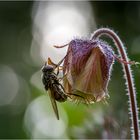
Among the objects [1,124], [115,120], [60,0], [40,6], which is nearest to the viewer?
[115,120]

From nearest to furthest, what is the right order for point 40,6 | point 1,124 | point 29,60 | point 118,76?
point 118,76, point 1,124, point 29,60, point 40,6

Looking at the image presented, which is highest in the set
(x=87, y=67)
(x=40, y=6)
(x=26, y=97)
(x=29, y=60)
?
(x=40, y=6)

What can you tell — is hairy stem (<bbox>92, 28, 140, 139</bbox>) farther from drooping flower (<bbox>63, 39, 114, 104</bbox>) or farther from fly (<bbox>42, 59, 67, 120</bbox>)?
fly (<bbox>42, 59, 67, 120</bbox>)

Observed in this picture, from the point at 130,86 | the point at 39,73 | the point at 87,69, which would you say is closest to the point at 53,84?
the point at 87,69

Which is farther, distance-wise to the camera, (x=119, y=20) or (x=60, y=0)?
(x=60, y=0)

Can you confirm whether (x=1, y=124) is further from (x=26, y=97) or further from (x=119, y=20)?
(x=119, y=20)

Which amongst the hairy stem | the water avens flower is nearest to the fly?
the water avens flower

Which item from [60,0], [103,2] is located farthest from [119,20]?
[60,0]

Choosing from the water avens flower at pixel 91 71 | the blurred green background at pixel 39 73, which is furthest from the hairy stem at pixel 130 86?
the blurred green background at pixel 39 73
